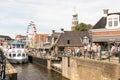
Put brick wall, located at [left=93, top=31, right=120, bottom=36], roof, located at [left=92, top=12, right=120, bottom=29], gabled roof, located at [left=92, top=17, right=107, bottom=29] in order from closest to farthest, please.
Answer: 1. brick wall, located at [left=93, top=31, right=120, bottom=36]
2. roof, located at [left=92, top=12, right=120, bottom=29]
3. gabled roof, located at [left=92, top=17, right=107, bottom=29]

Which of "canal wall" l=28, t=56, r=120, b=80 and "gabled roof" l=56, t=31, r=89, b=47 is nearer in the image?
"canal wall" l=28, t=56, r=120, b=80

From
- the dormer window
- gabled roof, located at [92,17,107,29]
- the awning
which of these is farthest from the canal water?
the dormer window

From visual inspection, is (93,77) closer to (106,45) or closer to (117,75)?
(117,75)

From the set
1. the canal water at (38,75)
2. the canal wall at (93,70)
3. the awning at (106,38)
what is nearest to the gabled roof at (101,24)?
the awning at (106,38)

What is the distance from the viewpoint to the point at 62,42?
58.5 meters

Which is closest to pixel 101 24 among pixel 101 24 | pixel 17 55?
pixel 101 24

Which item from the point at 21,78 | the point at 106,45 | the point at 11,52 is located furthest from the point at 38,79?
the point at 11,52

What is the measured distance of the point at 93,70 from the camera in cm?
2375

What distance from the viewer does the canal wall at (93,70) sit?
1941 cm

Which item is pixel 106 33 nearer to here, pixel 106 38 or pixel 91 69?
pixel 106 38

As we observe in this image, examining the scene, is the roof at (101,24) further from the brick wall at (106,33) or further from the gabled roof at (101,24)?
the brick wall at (106,33)

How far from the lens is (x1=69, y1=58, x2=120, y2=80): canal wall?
19.4 meters

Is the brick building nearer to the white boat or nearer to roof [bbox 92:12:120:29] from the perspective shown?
roof [bbox 92:12:120:29]

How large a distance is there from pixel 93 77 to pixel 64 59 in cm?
1245
